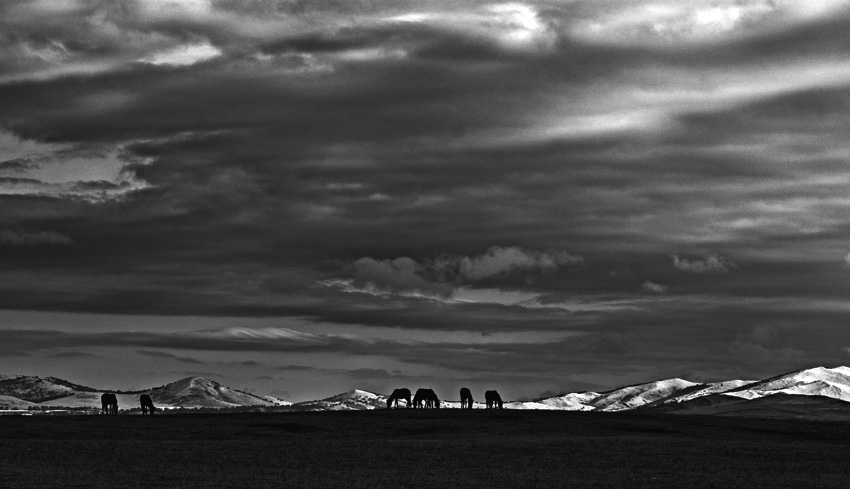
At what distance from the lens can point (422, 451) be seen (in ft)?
252

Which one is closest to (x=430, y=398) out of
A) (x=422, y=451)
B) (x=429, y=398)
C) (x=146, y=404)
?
(x=429, y=398)

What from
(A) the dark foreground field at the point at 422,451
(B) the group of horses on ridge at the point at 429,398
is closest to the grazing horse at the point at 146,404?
(A) the dark foreground field at the point at 422,451

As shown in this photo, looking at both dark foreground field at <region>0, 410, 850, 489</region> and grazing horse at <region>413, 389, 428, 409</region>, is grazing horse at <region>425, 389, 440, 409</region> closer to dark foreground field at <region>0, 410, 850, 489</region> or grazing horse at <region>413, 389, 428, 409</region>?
grazing horse at <region>413, 389, 428, 409</region>

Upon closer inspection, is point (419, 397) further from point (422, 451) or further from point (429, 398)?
point (422, 451)

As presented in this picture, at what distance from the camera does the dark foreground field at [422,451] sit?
6031cm

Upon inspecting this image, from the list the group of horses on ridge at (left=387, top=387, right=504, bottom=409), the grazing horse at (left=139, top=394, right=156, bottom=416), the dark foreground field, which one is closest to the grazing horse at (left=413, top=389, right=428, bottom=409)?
the group of horses on ridge at (left=387, top=387, right=504, bottom=409)

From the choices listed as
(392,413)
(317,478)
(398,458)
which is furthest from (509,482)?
(392,413)

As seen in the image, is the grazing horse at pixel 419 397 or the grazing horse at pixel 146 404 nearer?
the grazing horse at pixel 146 404

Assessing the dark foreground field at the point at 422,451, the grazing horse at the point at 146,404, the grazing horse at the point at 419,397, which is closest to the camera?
the dark foreground field at the point at 422,451

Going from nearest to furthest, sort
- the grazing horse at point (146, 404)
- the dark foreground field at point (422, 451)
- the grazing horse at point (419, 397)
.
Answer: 1. the dark foreground field at point (422, 451)
2. the grazing horse at point (146, 404)
3. the grazing horse at point (419, 397)

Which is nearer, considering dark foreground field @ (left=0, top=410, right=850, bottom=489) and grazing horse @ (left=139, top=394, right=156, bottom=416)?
dark foreground field @ (left=0, top=410, right=850, bottom=489)

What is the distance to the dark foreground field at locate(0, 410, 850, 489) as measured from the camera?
6031 cm

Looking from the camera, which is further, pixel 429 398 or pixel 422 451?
pixel 429 398

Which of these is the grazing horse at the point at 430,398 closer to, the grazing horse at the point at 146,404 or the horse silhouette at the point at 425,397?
the horse silhouette at the point at 425,397
